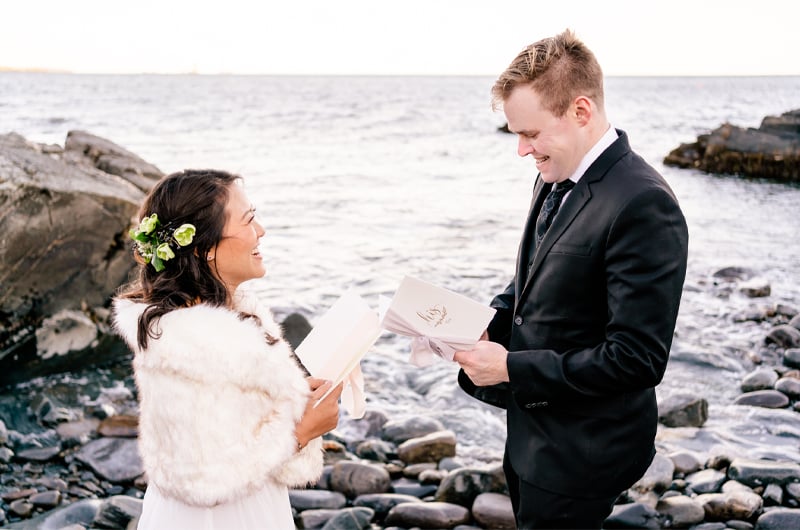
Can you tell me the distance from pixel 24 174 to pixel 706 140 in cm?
2648

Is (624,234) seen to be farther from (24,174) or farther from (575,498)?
(24,174)

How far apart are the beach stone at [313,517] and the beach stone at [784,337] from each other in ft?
20.5

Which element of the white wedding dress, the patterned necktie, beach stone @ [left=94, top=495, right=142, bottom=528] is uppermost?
the patterned necktie

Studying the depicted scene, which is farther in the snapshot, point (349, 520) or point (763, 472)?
point (763, 472)

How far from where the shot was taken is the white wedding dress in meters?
2.61

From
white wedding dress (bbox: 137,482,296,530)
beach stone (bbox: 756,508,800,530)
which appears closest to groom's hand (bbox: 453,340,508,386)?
white wedding dress (bbox: 137,482,296,530)

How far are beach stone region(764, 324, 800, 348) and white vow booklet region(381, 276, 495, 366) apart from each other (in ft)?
24.1

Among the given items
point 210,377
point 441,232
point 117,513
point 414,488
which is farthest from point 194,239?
point 441,232

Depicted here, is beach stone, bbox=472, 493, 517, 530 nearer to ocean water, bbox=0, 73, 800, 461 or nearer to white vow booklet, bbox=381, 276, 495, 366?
ocean water, bbox=0, 73, 800, 461

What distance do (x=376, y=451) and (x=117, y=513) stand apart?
209cm

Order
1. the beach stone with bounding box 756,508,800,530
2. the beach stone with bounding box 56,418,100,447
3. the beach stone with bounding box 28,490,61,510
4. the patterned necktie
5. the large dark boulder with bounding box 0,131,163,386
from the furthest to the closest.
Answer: the large dark boulder with bounding box 0,131,163,386
the beach stone with bounding box 56,418,100,447
the beach stone with bounding box 28,490,61,510
the beach stone with bounding box 756,508,800,530
the patterned necktie

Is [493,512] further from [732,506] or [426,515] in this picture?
[732,506]

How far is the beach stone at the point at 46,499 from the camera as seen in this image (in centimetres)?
516

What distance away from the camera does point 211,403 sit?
2400 millimetres
